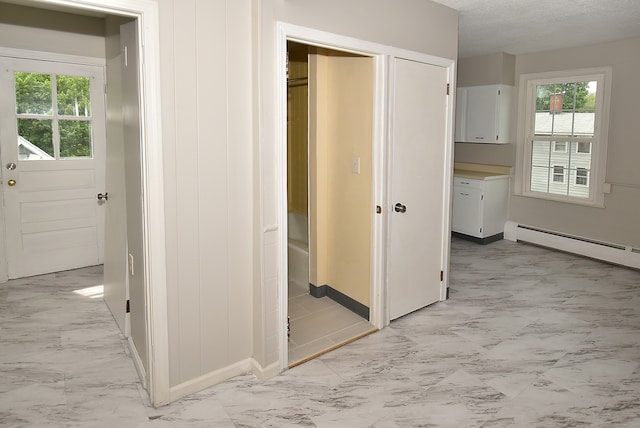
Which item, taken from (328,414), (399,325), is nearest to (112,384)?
(328,414)

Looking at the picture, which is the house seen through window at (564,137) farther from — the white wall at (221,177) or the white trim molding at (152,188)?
the white trim molding at (152,188)

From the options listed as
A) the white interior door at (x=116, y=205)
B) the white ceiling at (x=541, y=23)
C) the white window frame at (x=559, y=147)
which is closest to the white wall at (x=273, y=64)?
the white ceiling at (x=541, y=23)

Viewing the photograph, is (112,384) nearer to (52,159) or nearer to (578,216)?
(52,159)

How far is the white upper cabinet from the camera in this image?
571cm

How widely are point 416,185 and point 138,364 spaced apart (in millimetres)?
2285

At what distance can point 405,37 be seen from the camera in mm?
3246

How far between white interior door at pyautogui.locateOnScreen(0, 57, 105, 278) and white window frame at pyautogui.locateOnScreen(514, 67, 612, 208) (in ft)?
16.1

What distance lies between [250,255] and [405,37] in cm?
190

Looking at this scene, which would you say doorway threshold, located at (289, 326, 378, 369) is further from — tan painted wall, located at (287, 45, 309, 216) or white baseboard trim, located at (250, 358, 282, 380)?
tan painted wall, located at (287, 45, 309, 216)

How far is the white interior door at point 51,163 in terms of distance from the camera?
4.16 meters

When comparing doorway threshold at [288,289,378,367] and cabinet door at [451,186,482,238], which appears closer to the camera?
doorway threshold at [288,289,378,367]

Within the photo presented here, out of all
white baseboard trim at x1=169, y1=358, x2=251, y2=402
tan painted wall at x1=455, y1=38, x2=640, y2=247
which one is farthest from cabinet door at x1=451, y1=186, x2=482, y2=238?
white baseboard trim at x1=169, y1=358, x2=251, y2=402

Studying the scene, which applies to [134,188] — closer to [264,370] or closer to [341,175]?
[264,370]

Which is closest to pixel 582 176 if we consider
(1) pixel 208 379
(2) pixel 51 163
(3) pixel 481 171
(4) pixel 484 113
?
(3) pixel 481 171
